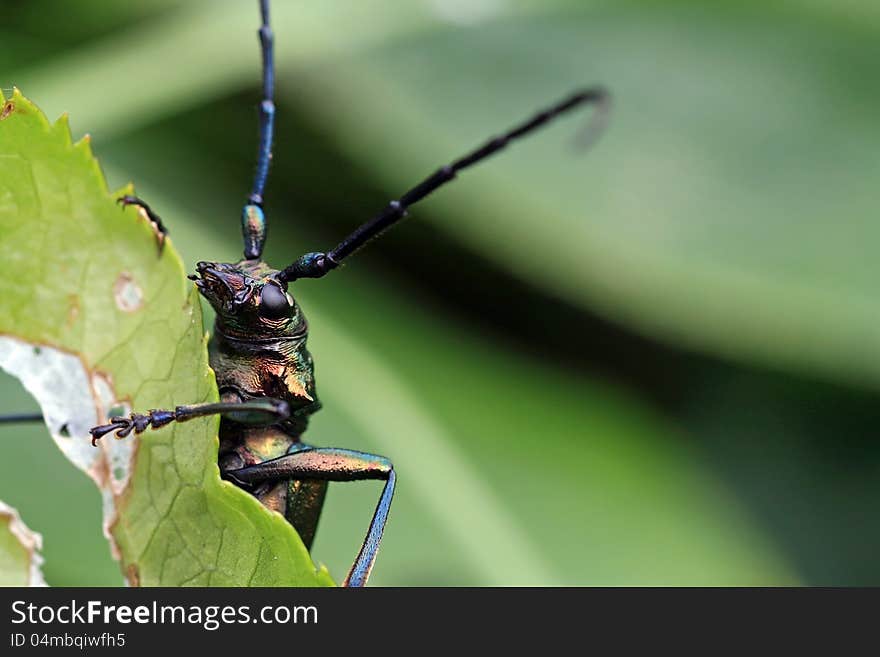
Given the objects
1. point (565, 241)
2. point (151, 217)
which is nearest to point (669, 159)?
point (565, 241)

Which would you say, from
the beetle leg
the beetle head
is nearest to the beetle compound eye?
the beetle head

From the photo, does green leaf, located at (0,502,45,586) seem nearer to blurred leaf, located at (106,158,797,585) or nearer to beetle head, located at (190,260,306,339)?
beetle head, located at (190,260,306,339)

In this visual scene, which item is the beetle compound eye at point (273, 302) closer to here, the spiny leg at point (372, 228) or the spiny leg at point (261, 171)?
the spiny leg at point (372, 228)

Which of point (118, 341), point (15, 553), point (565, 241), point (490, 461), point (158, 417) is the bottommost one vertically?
point (15, 553)

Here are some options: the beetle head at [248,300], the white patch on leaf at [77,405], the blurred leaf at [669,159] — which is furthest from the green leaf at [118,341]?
the blurred leaf at [669,159]

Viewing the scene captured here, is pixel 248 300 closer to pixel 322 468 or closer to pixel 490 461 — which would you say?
pixel 322 468
